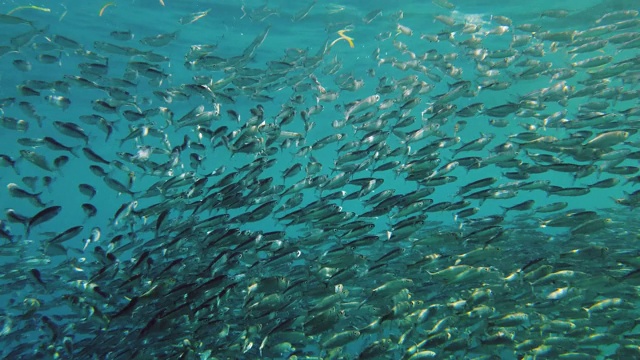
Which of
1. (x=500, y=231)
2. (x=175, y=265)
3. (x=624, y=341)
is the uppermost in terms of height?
(x=500, y=231)

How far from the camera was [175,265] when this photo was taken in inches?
263

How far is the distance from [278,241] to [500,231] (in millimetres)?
3606

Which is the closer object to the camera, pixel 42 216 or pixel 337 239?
pixel 42 216

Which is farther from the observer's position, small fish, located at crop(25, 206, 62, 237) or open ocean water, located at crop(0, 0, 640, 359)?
open ocean water, located at crop(0, 0, 640, 359)

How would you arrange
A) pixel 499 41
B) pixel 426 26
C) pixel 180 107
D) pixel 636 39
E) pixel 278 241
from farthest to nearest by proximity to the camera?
1. pixel 180 107
2. pixel 499 41
3. pixel 426 26
4. pixel 636 39
5. pixel 278 241

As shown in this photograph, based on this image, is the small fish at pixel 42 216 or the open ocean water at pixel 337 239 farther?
the open ocean water at pixel 337 239

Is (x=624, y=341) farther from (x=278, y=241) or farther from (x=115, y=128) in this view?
(x=115, y=128)

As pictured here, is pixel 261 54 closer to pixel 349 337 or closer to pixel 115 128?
pixel 115 128

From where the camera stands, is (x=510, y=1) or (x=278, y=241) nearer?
(x=278, y=241)

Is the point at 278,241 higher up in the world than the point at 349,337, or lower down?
higher up

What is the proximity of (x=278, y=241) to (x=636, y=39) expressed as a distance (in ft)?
28.5

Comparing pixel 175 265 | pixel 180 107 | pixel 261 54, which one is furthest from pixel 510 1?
pixel 180 107

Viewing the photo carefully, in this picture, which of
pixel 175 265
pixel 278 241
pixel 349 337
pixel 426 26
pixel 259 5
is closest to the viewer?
pixel 349 337

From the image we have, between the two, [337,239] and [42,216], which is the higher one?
[337,239]
